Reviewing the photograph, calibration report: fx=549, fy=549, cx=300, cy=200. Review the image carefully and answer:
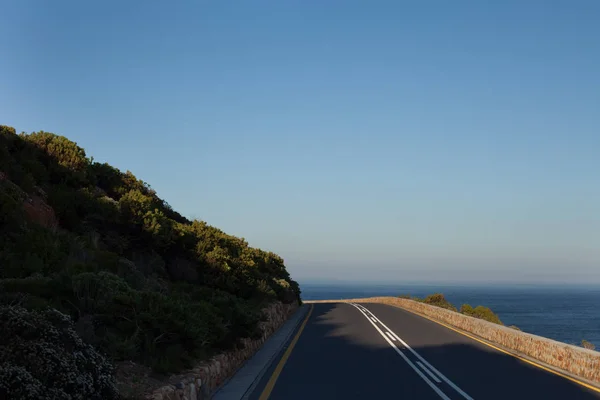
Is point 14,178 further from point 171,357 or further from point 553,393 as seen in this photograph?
point 553,393

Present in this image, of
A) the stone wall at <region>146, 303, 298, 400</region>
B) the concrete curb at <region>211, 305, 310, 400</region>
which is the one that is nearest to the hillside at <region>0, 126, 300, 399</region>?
the stone wall at <region>146, 303, 298, 400</region>

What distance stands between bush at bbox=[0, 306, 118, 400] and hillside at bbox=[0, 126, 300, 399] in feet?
0.04

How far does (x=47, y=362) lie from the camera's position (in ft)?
19.8

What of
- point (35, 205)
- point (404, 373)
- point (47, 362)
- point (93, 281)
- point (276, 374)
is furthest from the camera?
point (35, 205)

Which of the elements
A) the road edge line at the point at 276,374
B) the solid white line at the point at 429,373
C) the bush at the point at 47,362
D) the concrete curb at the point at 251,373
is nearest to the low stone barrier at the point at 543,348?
the solid white line at the point at 429,373

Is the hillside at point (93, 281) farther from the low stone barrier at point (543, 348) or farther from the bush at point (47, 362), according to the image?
the low stone barrier at point (543, 348)

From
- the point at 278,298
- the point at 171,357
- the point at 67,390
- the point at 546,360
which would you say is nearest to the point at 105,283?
the point at 171,357

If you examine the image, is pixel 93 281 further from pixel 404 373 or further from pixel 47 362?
pixel 404 373

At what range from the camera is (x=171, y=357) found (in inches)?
360

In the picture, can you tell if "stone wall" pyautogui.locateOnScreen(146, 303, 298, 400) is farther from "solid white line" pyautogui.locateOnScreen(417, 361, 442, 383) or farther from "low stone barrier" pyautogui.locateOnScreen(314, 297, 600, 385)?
"low stone barrier" pyautogui.locateOnScreen(314, 297, 600, 385)

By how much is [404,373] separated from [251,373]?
11.3 feet

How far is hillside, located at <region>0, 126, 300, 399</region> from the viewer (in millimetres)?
6402

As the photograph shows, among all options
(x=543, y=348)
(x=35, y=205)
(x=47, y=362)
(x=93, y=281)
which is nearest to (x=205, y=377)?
(x=93, y=281)

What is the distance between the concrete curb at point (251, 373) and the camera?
33.1 ft
